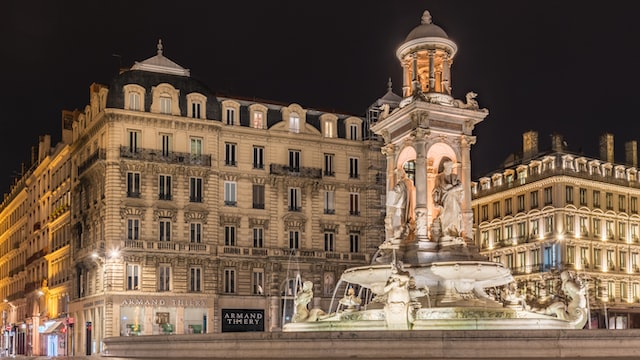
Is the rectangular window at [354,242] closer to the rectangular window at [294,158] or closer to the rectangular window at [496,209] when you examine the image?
the rectangular window at [294,158]

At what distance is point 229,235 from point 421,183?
37.8 m

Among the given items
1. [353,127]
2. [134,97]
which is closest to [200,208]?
[134,97]

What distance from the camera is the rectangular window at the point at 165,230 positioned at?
60594 millimetres

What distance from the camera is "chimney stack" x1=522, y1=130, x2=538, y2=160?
83.3 metres

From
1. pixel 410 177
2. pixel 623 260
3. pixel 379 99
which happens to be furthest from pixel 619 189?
pixel 410 177

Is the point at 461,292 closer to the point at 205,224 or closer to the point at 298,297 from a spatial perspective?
the point at 298,297

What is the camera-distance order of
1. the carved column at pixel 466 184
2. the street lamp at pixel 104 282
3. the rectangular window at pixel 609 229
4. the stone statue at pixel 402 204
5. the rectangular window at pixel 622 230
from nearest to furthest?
the carved column at pixel 466 184 → the stone statue at pixel 402 204 → the street lamp at pixel 104 282 → the rectangular window at pixel 609 229 → the rectangular window at pixel 622 230

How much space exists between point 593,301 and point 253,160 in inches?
1170

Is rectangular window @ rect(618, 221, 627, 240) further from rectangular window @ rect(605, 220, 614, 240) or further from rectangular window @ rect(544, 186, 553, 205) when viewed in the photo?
rectangular window @ rect(544, 186, 553, 205)

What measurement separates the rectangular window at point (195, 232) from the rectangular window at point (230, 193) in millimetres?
2814

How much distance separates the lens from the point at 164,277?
60031mm

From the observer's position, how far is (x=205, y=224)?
62000mm

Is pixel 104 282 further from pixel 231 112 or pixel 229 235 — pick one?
pixel 231 112

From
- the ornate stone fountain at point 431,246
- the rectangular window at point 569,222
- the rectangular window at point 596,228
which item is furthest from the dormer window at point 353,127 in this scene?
the ornate stone fountain at point 431,246
